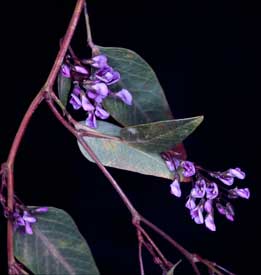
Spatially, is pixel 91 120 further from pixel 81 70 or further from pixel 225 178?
pixel 225 178

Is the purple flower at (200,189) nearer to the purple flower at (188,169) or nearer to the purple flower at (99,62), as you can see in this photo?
the purple flower at (188,169)

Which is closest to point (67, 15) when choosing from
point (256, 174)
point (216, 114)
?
point (216, 114)

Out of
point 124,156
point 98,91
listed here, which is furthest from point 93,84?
point 124,156

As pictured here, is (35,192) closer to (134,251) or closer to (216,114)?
(134,251)

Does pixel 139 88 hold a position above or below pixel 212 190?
above

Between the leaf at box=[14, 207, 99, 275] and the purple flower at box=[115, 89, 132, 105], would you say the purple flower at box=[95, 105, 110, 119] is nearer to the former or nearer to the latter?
the purple flower at box=[115, 89, 132, 105]

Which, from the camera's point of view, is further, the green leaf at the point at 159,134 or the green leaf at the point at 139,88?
the green leaf at the point at 139,88

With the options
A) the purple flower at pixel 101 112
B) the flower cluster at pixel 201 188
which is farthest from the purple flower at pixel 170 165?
the purple flower at pixel 101 112
